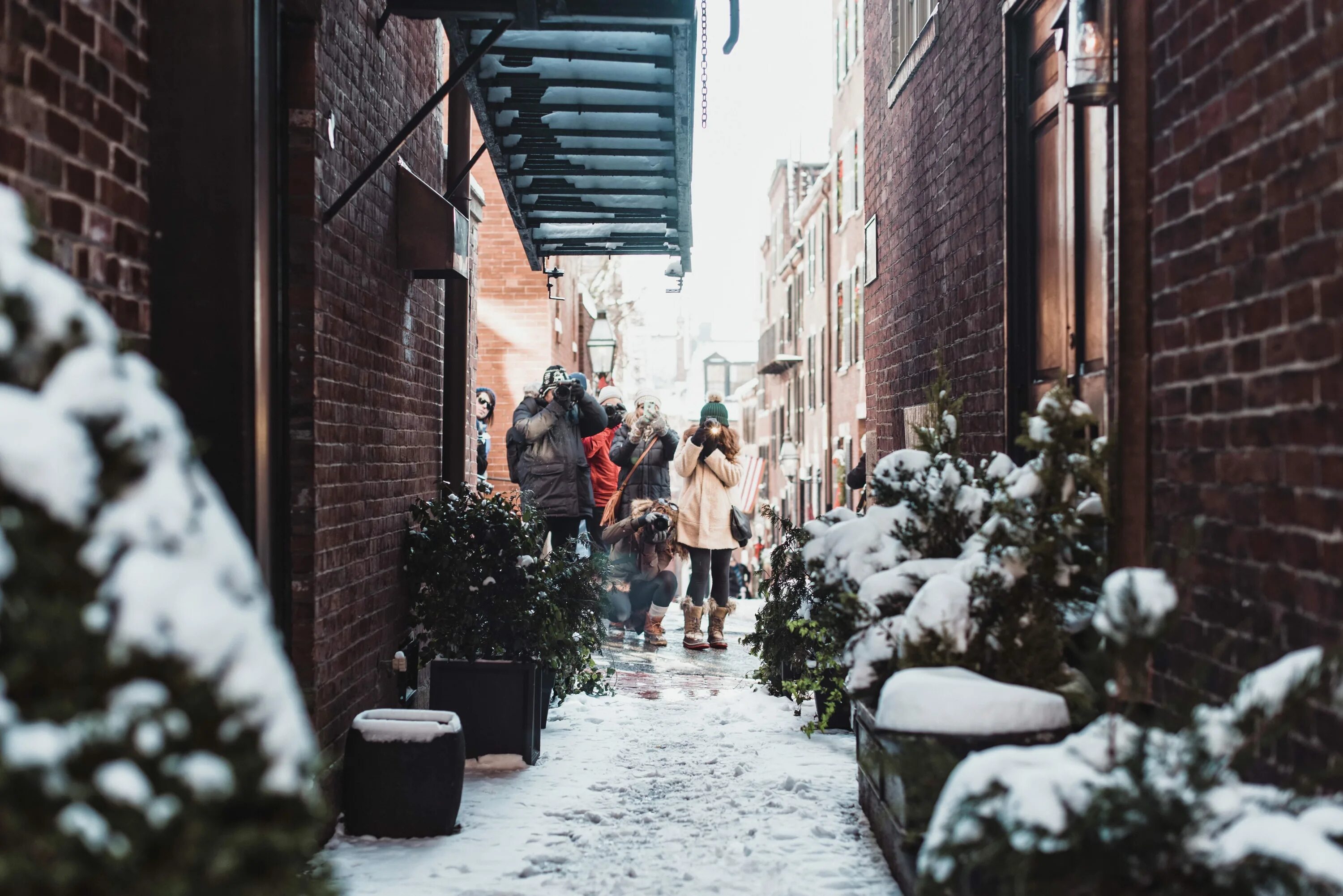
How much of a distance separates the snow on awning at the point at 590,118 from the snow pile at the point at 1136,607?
141 inches

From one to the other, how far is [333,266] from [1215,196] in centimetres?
301

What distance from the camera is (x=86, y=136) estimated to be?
2836mm

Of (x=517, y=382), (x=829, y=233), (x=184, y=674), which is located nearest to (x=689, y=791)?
(x=184, y=674)

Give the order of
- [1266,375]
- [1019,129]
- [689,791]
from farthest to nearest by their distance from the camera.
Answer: [1019,129] < [689,791] < [1266,375]

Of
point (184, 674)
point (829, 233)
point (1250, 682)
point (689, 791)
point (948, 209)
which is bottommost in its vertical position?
point (689, 791)

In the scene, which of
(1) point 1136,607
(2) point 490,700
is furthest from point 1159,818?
(2) point 490,700

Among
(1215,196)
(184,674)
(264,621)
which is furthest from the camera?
(1215,196)

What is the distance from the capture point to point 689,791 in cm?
521

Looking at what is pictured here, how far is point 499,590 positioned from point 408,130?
6.73 feet

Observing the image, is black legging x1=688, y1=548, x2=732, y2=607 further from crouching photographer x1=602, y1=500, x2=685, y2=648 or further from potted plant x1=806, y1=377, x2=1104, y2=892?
potted plant x1=806, y1=377, x2=1104, y2=892

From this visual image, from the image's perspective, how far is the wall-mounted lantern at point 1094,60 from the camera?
389 centimetres

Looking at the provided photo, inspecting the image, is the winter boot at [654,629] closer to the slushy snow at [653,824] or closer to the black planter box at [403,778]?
Answer: the slushy snow at [653,824]

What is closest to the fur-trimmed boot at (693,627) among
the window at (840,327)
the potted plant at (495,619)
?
the potted plant at (495,619)

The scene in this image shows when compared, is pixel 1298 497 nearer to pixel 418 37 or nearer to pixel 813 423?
pixel 418 37
